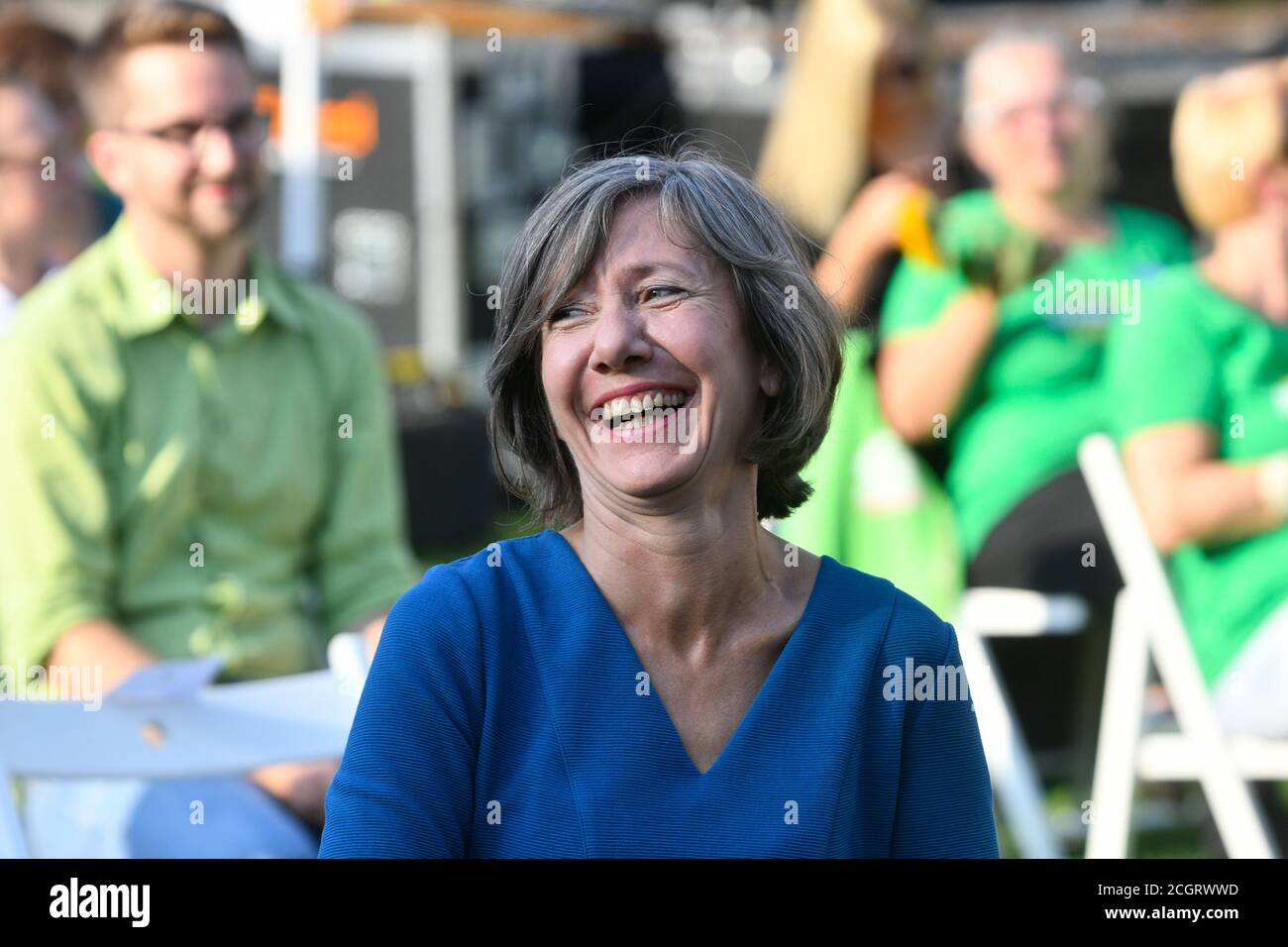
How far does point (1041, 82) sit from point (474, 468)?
3893 mm

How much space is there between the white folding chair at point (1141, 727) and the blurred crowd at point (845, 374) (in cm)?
19

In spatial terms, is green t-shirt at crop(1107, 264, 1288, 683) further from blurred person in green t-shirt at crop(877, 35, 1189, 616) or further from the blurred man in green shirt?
the blurred man in green shirt

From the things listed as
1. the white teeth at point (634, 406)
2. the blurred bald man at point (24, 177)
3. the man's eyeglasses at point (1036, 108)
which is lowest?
the white teeth at point (634, 406)

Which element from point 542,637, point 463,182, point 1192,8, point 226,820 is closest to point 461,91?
point 463,182

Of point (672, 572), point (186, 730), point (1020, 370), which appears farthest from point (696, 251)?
point (1020, 370)

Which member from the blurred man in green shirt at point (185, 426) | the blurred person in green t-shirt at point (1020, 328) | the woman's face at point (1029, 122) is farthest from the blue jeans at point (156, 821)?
the woman's face at point (1029, 122)

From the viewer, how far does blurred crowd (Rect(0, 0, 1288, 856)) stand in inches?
112

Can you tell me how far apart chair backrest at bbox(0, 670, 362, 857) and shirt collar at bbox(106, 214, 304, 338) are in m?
0.91

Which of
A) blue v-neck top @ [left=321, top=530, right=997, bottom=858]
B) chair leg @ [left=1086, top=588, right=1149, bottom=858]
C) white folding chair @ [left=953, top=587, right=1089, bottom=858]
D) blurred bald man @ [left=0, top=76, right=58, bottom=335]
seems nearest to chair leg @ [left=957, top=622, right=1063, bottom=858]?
white folding chair @ [left=953, top=587, right=1089, bottom=858]

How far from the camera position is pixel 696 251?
5.68 feet

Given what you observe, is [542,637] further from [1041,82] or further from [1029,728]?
[1029,728]

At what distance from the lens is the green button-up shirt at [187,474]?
8.99ft

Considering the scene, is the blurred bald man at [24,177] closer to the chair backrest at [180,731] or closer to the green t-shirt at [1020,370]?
the chair backrest at [180,731]

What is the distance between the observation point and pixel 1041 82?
3.87 meters
